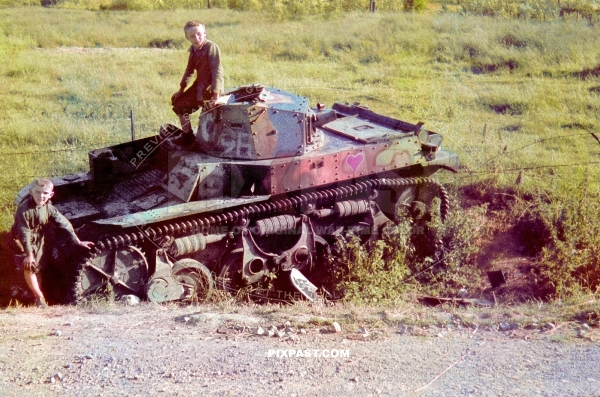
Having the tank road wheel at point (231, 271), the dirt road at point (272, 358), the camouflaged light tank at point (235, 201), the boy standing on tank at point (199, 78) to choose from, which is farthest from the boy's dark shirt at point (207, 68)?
the dirt road at point (272, 358)

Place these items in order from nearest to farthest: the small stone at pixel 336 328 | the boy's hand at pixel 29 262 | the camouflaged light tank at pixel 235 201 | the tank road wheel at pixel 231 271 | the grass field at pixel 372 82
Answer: the small stone at pixel 336 328
the boy's hand at pixel 29 262
the camouflaged light tank at pixel 235 201
the tank road wheel at pixel 231 271
the grass field at pixel 372 82

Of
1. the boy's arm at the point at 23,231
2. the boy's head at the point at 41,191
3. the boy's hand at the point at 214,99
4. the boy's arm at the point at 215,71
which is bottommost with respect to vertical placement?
the boy's arm at the point at 23,231

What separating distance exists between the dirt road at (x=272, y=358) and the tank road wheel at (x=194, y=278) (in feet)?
4.09

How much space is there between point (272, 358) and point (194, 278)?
2797 mm

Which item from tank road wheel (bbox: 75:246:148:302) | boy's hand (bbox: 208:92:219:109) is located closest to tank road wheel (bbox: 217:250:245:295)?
tank road wheel (bbox: 75:246:148:302)

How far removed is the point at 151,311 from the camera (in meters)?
7.97

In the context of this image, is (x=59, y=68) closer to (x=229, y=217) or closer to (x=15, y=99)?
(x=15, y=99)

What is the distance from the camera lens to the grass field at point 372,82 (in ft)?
41.4

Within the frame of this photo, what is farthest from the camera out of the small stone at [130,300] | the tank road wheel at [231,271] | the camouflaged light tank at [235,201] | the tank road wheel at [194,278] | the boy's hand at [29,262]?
the tank road wheel at [231,271]

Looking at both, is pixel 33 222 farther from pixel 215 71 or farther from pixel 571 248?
pixel 571 248

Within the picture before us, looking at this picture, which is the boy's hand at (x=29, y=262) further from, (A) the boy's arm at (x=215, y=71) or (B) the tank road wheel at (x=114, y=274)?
(A) the boy's arm at (x=215, y=71)

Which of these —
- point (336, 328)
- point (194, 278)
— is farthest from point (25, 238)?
point (336, 328)

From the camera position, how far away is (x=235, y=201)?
8.99m

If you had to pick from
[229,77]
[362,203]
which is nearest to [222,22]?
[229,77]
